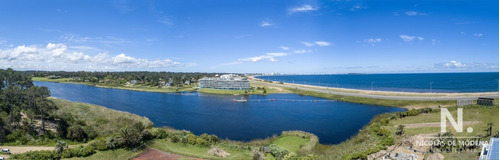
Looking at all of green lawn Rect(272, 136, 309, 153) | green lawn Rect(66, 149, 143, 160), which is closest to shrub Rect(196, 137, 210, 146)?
green lawn Rect(66, 149, 143, 160)

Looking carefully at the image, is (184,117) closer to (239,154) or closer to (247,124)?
(247,124)

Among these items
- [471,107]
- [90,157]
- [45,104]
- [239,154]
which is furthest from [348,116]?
[45,104]

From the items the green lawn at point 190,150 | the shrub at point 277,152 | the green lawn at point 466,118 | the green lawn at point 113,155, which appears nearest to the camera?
the green lawn at point 113,155

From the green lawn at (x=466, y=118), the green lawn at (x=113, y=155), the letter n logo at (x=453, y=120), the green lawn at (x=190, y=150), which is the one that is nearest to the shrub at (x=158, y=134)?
the green lawn at (x=190, y=150)

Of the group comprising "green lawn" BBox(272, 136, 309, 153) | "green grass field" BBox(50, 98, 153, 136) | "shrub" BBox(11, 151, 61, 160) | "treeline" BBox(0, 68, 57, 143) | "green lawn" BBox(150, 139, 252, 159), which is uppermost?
"treeline" BBox(0, 68, 57, 143)

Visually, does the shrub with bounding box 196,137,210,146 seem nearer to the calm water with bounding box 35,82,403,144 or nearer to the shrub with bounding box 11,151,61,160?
the calm water with bounding box 35,82,403,144

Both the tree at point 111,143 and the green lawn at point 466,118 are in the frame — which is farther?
the green lawn at point 466,118

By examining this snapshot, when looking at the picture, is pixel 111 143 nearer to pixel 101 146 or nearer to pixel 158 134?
pixel 101 146

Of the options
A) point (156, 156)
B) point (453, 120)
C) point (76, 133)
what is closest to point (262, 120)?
point (156, 156)

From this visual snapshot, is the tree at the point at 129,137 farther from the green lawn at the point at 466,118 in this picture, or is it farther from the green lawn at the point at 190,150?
the green lawn at the point at 466,118
